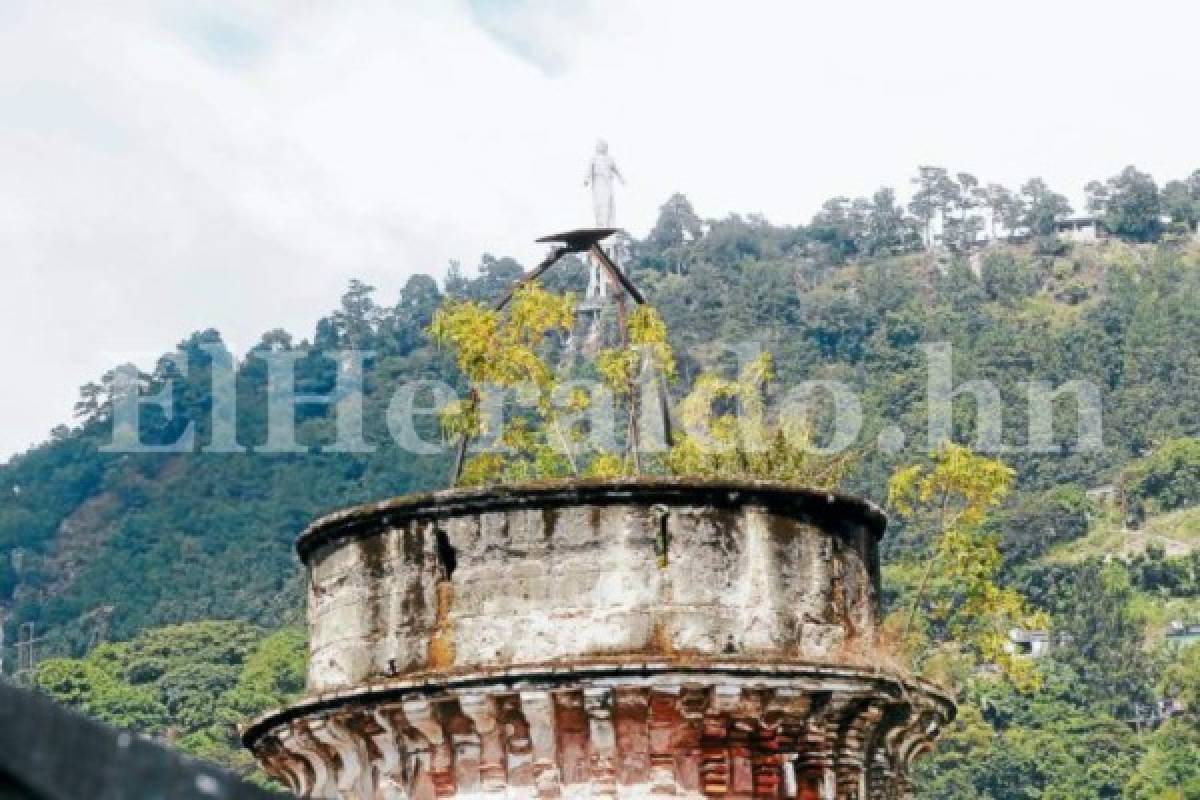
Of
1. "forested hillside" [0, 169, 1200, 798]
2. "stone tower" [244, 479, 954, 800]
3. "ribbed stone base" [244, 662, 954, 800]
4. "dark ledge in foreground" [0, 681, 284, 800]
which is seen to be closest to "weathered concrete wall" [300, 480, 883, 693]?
"stone tower" [244, 479, 954, 800]

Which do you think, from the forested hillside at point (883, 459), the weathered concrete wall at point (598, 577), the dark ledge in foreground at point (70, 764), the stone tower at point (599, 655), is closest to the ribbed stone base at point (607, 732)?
the stone tower at point (599, 655)

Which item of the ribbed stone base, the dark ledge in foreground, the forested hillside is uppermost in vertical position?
the forested hillside

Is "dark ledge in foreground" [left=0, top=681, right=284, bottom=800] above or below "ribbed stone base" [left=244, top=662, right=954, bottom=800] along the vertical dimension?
below

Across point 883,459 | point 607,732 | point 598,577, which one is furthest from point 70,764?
point 883,459

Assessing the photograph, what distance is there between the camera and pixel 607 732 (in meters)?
11.9

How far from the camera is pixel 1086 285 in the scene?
17675 centimetres

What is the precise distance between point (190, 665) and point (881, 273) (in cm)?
6676

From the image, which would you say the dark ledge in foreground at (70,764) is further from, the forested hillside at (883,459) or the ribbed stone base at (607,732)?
the forested hillside at (883,459)

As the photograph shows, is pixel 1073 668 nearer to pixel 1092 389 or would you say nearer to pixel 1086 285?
pixel 1092 389

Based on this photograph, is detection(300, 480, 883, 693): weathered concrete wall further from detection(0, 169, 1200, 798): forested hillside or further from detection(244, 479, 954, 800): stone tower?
detection(0, 169, 1200, 798): forested hillside

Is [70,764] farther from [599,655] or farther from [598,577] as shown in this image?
[598,577]

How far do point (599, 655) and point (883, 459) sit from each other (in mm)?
125909

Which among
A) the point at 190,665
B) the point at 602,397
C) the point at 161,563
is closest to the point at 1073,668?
the point at 190,665

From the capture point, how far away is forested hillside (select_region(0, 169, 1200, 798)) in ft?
406
